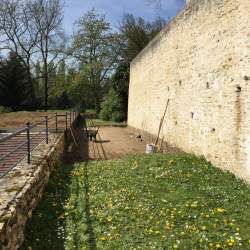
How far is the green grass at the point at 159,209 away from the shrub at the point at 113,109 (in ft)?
72.5

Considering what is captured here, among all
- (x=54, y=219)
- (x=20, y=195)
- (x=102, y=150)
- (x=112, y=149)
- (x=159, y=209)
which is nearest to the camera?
(x=20, y=195)

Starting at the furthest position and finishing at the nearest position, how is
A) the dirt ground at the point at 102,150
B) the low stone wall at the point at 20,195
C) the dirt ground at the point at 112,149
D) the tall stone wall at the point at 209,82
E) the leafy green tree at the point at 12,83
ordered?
the leafy green tree at the point at 12,83 → the dirt ground at the point at 112,149 → the dirt ground at the point at 102,150 → the tall stone wall at the point at 209,82 → the low stone wall at the point at 20,195

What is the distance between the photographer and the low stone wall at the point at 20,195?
3900 millimetres

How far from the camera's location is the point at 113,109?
31.3m

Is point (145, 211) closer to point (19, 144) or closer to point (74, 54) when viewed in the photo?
point (19, 144)

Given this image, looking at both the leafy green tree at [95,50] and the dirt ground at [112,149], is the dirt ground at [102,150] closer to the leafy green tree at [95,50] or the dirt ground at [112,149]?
the dirt ground at [112,149]

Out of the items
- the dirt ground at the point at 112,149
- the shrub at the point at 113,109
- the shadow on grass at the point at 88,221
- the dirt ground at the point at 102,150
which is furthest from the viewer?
the shrub at the point at 113,109

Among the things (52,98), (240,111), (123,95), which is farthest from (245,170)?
(52,98)

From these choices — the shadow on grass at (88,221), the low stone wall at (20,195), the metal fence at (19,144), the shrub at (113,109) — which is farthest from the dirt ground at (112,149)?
the shrub at (113,109)

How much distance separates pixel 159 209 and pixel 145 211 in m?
0.23

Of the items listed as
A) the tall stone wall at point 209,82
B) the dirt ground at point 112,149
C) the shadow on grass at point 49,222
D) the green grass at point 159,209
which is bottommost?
the dirt ground at point 112,149

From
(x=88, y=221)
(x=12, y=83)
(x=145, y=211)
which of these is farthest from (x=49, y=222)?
(x=12, y=83)

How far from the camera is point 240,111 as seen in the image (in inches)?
285

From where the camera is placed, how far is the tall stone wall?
7.24 meters
